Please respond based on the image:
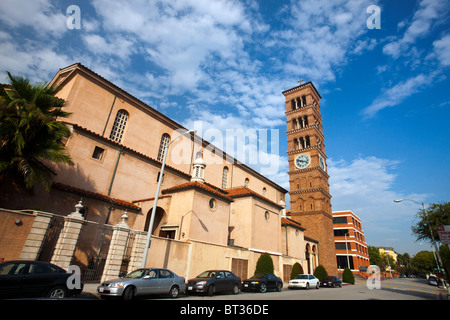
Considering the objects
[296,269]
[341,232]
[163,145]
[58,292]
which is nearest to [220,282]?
[58,292]

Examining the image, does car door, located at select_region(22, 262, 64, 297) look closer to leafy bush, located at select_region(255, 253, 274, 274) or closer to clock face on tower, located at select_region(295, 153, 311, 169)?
leafy bush, located at select_region(255, 253, 274, 274)

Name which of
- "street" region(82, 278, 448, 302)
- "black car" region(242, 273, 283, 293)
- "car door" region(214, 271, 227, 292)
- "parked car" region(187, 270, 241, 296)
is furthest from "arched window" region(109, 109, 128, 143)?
"black car" region(242, 273, 283, 293)

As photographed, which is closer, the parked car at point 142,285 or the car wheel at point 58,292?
the car wheel at point 58,292

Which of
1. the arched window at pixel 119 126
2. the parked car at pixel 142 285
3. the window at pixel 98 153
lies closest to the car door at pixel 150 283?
the parked car at pixel 142 285

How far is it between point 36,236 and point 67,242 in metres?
1.34

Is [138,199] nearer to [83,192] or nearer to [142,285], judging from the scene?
[83,192]

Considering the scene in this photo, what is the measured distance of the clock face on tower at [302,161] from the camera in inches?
1868

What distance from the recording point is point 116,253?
43.7ft

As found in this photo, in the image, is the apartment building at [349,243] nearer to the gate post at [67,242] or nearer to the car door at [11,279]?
the gate post at [67,242]

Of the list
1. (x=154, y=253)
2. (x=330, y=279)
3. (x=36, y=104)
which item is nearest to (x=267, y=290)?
(x=154, y=253)

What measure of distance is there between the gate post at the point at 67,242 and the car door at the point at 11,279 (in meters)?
4.18

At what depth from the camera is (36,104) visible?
13.3 metres
